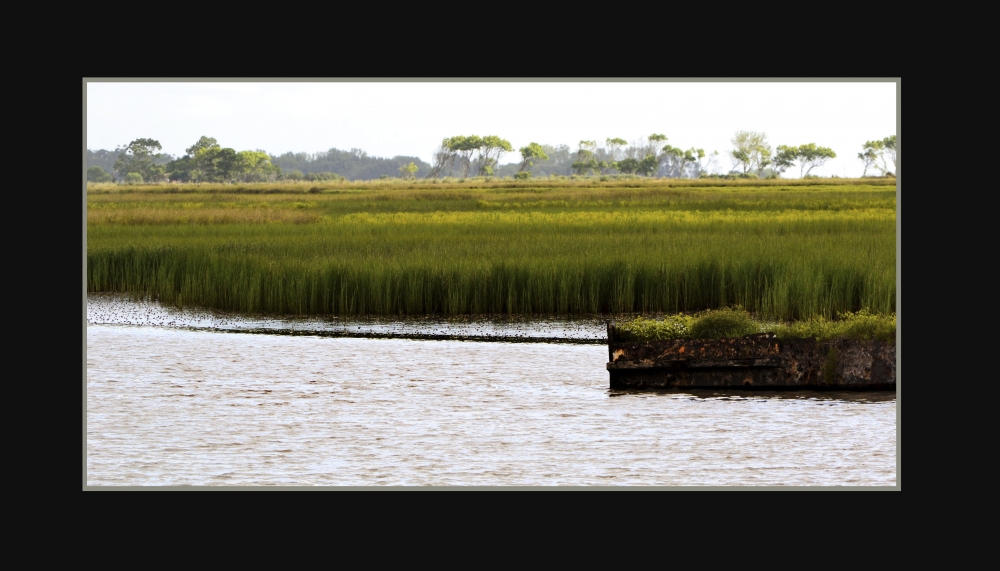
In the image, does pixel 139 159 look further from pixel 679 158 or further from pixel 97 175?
pixel 679 158

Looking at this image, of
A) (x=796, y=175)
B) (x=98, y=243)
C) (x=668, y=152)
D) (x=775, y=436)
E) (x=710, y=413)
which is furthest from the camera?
(x=98, y=243)

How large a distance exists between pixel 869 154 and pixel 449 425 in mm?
6367

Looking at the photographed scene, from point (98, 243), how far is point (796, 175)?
1338 cm

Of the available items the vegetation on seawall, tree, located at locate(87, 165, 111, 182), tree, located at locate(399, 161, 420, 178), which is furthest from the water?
tree, located at locate(399, 161, 420, 178)

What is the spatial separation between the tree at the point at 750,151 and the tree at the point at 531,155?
2602mm

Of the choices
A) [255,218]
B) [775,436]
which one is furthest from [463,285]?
[255,218]

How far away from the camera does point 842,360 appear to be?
12281 millimetres

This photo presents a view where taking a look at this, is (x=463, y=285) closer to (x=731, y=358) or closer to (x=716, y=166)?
(x=716, y=166)

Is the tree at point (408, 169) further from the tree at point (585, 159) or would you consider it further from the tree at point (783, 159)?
the tree at point (783, 159)

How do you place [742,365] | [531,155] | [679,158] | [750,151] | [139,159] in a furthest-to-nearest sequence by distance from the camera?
[679,158]
[531,155]
[750,151]
[139,159]
[742,365]

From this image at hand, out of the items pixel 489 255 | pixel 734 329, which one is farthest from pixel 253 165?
pixel 734 329

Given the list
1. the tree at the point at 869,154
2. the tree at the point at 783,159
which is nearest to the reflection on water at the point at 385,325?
the tree at the point at 783,159

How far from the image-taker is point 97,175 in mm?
12867

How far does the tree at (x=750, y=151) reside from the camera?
14109 millimetres
